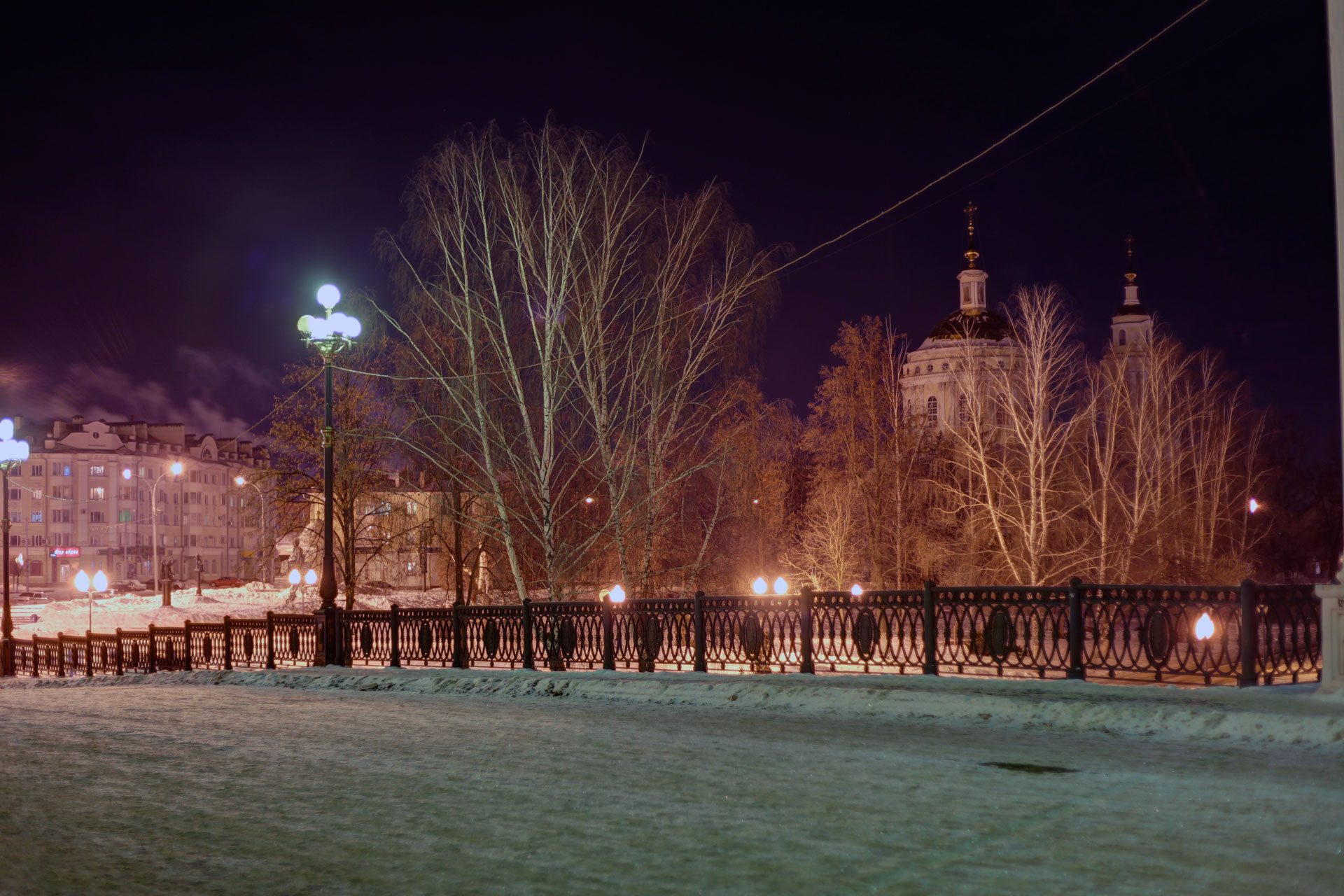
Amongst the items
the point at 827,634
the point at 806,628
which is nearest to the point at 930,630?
the point at 806,628

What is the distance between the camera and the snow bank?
1066 centimetres

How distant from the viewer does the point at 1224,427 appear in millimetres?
52469

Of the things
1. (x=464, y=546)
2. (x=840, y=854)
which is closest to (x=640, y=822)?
(x=840, y=854)

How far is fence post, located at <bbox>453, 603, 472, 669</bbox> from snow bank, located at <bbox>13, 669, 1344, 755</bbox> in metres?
1.80

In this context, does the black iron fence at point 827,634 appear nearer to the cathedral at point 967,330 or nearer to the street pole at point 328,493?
the street pole at point 328,493

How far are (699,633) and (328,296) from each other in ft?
31.7

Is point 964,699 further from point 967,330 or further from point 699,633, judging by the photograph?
point 967,330

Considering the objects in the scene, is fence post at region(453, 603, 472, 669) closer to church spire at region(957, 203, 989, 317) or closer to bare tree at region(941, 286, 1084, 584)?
bare tree at region(941, 286, 1084, 584)

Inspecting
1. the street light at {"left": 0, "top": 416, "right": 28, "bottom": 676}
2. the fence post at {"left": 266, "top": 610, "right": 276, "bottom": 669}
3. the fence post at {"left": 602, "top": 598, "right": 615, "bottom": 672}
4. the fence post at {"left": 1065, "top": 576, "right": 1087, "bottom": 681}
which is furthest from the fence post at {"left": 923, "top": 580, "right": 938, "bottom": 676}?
the street light at {"left": 0, "top": 416, "right": 28, "bottom": 676}

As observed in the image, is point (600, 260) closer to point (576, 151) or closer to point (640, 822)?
point (576, 151)

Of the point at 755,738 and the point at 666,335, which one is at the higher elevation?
the point at 666,335

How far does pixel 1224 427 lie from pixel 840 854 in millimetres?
52319

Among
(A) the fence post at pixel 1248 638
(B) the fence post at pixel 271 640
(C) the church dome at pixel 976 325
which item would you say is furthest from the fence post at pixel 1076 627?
(C) the church dome at pixel 976 325

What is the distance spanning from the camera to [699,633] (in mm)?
18141
